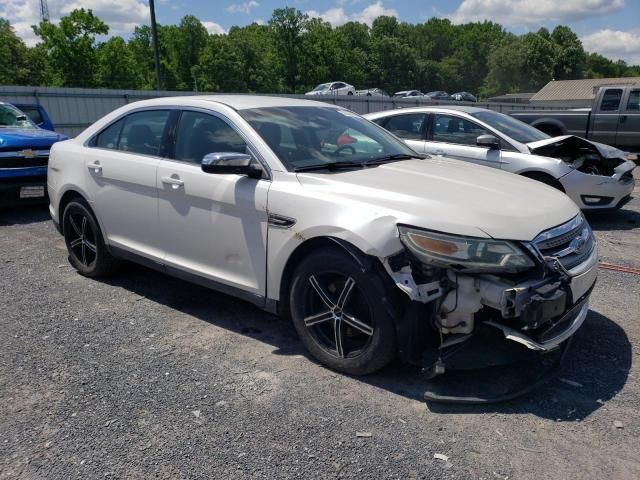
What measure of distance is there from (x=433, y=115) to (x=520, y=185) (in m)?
4.73

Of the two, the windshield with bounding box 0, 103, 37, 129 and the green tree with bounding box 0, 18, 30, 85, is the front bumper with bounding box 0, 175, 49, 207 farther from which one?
the green tree with bounding box 0, 18, 30, 85

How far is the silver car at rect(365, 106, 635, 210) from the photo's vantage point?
7.46 meters

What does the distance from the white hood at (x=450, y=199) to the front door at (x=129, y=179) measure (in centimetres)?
150

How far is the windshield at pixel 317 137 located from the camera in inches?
153

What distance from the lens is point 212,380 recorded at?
11.3 feet

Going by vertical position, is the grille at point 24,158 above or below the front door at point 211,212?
below

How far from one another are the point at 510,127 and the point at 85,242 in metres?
6.08

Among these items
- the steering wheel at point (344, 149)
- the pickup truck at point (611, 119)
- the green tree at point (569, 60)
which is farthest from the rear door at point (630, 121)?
the green tree at point (569, 60)

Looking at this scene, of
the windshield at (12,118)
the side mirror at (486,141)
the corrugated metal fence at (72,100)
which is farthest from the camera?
the corrugated metal fence at (72,100)

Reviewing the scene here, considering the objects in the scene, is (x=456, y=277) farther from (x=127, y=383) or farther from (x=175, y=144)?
(x=175, y=144)

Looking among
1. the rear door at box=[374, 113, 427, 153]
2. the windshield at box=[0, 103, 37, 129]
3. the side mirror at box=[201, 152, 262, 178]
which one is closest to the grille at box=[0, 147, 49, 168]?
the windshield at box=[0, 103, 37, 129]

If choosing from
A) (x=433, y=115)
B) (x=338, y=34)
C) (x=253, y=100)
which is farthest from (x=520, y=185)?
(x=338, y=34)

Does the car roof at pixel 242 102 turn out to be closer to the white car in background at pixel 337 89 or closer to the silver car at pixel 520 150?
the silver car at pixel 520 150

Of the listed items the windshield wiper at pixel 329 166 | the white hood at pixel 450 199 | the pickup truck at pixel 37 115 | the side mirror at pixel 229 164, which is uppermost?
the side mirror at pixel 229 164
